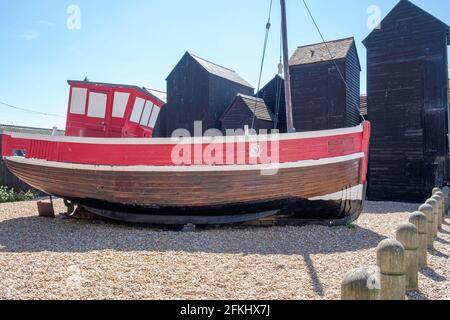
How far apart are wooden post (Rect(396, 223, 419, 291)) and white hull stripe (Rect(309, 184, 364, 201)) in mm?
4165

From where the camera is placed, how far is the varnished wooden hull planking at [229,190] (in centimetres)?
814

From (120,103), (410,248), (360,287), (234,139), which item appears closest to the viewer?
(360,287)

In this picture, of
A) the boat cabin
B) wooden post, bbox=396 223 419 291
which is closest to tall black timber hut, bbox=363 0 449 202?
the boat cabin

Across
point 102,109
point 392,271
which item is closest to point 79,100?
point 102,109

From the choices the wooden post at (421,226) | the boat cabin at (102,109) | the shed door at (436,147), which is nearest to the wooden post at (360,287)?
the wooden post at (421,226)

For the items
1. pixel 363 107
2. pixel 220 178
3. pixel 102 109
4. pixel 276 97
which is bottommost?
pixel 220 178

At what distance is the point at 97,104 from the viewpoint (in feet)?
32.6

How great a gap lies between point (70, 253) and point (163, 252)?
1.47 metres

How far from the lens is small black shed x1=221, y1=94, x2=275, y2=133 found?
744 inches

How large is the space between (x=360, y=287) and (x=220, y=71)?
22.2m

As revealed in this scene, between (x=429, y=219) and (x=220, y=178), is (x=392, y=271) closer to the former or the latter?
(x=429, y=219)

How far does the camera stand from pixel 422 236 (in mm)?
4945

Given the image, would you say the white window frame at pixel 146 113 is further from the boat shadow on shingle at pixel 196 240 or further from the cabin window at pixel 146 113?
the boat shadow on shingle at pixel 196 240
